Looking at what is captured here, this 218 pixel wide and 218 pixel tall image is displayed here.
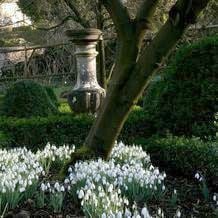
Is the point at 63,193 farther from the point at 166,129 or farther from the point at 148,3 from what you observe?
the point at 166,129

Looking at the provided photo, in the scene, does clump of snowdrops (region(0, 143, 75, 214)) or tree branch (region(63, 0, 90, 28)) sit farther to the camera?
tree branch (region(63, 0, 90, 28))

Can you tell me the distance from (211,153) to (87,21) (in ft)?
32.7

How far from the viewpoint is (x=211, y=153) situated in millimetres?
6477

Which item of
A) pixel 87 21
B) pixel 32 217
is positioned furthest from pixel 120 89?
pixel 87 21

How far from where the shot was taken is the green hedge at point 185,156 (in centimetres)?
634

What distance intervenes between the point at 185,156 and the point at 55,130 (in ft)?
10.3

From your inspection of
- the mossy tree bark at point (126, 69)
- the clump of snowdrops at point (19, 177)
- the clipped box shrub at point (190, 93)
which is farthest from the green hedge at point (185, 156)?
the clump of snowdrops at point (19, 177)

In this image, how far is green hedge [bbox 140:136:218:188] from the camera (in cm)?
634

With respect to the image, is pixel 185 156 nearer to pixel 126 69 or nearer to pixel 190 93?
pixel 126 69

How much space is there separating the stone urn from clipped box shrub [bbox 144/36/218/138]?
10.7 ft

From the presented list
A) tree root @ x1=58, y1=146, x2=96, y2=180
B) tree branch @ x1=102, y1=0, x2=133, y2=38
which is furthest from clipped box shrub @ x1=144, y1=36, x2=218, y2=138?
tree branch @ x1=102, y1=0, x2=133, y2=38

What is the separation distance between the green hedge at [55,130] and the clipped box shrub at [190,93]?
1.83 feet

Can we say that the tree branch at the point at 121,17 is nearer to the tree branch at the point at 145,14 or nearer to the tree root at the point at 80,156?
the tree branch at the point at 145,14

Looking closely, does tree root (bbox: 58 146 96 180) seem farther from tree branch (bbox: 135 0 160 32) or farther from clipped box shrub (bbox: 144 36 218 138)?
clipped box shrub (bbox: 144 36 218 138)
